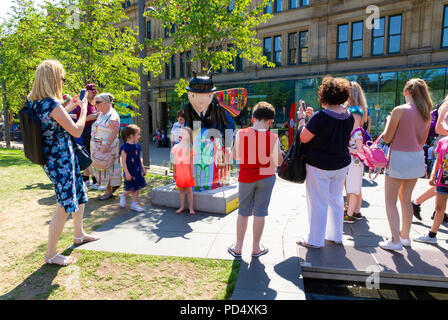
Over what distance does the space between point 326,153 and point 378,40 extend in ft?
55.4

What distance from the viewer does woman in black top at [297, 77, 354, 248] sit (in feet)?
10.5

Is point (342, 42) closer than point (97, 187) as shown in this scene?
No

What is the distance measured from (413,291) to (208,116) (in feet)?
12.3

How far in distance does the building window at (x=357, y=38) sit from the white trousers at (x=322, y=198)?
657 inches

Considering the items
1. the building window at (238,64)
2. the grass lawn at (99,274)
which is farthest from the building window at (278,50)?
the grass lawn at (99,274)

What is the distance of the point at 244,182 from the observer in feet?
10.6

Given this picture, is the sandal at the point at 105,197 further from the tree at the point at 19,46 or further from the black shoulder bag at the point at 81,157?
the tree at the point at 19,46

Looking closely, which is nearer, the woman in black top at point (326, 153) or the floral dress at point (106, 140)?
the woman in black top at point (326, 153)

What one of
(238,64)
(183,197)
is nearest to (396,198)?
(183,197)

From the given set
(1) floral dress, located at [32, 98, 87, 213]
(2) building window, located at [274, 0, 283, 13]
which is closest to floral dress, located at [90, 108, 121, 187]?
(1) floral dress, located at [32, 98, 87, 213]

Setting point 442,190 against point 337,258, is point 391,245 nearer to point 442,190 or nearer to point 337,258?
point 337,258

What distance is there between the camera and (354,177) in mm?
4156

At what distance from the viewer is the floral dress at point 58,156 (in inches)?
117

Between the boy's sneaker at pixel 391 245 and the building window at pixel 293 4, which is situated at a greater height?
the building window at pixel 293 4
